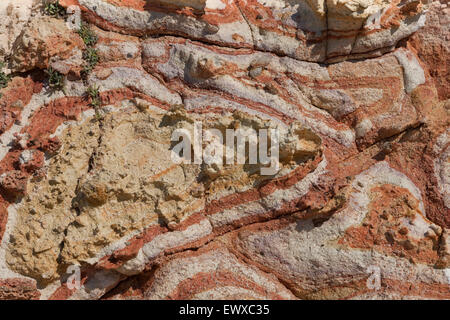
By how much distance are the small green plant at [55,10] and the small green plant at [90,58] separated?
55cm

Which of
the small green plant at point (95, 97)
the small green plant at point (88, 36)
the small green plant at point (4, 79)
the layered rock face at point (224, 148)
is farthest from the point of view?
the small green plant at point (88, 36)

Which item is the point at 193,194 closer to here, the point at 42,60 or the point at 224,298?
the point at 224,298

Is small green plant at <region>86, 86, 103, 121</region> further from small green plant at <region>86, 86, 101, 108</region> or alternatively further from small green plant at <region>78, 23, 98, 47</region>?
small green plant at <region>78, 23, 98, 47</region>

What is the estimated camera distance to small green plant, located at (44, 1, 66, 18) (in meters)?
5.70

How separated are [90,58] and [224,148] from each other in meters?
1.91

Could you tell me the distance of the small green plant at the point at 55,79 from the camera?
5.45m

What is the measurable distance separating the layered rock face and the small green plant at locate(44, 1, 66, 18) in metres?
0.03

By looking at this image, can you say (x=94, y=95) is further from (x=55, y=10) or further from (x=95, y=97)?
(x=55, y=10)

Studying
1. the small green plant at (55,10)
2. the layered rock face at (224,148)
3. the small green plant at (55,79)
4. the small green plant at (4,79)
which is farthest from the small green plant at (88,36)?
the small green plant at (4,79)

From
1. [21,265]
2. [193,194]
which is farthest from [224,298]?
[21,265]

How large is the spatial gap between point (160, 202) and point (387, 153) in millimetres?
2496

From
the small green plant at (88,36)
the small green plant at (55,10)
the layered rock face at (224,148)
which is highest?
the small green plant at (55,10)

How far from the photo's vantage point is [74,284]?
16.3 feet

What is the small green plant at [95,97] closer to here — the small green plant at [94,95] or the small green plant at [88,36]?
the small green plant at [94,95]
